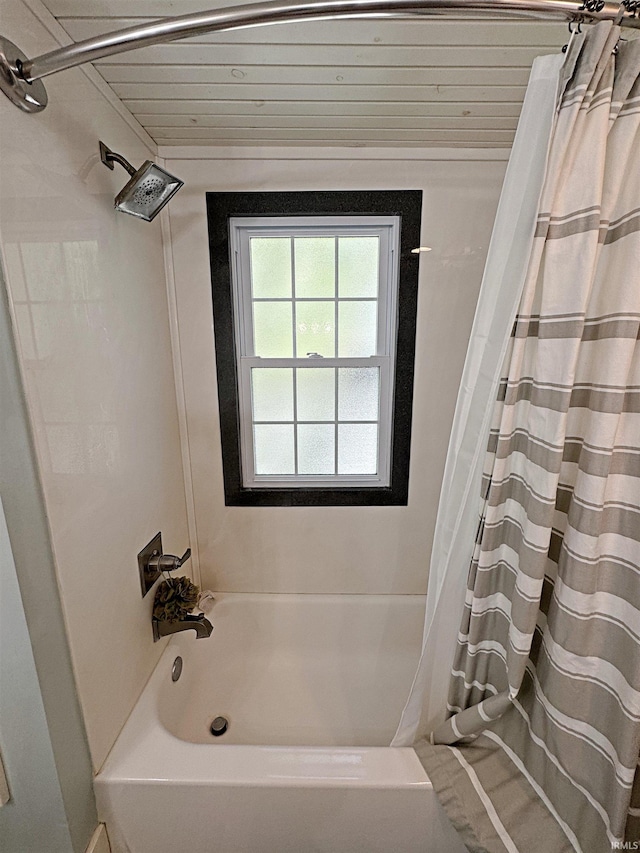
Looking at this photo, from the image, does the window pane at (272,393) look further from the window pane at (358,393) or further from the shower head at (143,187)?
the shower head at (143,187)

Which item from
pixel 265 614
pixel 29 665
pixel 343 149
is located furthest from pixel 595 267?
pixel 265 614

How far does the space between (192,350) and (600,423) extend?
4.41ft

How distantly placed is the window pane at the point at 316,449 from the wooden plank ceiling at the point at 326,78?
106 centimetres

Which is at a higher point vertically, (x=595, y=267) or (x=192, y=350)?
(x=595, y=267)

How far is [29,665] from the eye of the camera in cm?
79

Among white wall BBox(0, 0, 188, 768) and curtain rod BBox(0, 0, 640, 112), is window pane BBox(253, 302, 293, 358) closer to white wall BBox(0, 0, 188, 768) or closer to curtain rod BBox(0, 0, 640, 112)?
white wall BBox(0, 0, 188, 768)

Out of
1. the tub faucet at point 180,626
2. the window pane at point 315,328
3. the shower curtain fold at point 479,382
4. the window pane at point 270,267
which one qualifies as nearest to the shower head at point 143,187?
the window pane at point 270,267

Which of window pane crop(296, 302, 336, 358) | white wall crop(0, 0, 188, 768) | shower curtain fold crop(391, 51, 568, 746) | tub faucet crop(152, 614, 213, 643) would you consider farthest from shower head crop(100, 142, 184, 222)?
tub faucet crop(152, 614, 213, 643)

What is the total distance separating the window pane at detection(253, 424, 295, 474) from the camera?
1.68 meters

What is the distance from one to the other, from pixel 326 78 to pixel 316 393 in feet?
3.26

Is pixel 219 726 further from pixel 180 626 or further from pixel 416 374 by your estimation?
pixel 416 374

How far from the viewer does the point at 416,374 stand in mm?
1558

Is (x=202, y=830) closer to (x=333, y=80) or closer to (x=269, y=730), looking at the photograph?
(x=269, y=730)

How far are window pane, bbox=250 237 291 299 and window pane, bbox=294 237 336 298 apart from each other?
43 millimetres
